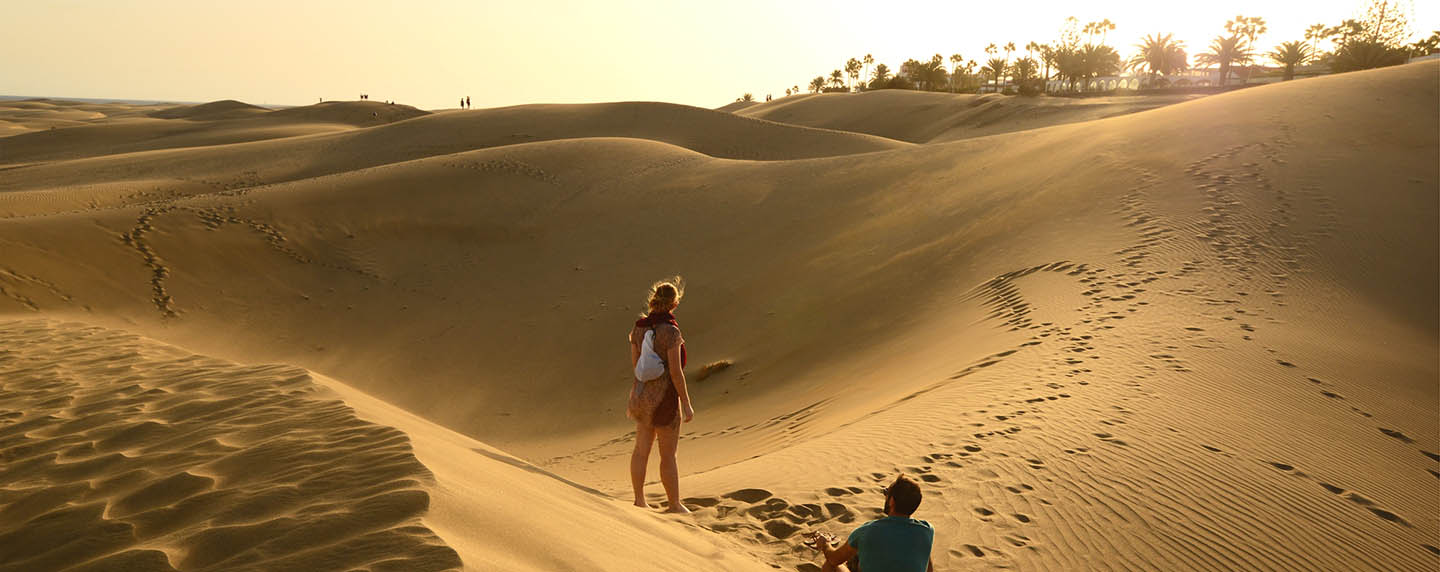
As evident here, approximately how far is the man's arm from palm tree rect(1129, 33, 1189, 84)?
7022 cm

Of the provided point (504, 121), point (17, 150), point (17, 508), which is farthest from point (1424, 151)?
point (17, 150)

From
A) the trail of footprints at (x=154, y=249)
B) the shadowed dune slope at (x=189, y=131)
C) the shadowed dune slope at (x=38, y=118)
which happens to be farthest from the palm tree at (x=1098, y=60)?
the shadowed dune slope at (x=38, y=118)

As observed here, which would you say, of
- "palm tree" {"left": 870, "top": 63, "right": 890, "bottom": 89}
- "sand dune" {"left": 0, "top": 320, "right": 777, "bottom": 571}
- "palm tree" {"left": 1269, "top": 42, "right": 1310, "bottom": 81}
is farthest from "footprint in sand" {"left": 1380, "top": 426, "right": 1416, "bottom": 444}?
"palm tree" {"left": 870, "top": 63, "right": 890, "bottom": 89}

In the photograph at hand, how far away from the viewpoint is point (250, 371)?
6977mm

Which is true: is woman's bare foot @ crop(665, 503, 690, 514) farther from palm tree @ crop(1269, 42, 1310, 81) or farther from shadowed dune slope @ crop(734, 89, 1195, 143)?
palm tree @ crop(1269, 42, 1310, 81)

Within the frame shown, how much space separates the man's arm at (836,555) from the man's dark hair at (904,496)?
36 centimetres

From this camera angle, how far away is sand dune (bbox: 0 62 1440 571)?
5145 mm

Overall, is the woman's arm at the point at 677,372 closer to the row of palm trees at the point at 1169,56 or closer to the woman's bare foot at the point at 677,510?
the woman's bare foot at the point at 677,510

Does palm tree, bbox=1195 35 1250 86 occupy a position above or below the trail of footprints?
above

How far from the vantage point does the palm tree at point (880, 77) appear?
86806mm

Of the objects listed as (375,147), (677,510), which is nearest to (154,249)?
(677,510)

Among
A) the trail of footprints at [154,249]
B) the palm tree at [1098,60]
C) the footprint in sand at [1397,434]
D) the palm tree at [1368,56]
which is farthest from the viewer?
the palm tree at [1098,60]

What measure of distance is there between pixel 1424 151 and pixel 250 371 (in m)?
17.7

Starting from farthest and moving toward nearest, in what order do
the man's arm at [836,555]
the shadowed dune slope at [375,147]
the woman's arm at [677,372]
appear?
the shadowed dune slope at [375,147] < the woman's arm at [677,372] < the man's arm at [836,555]
